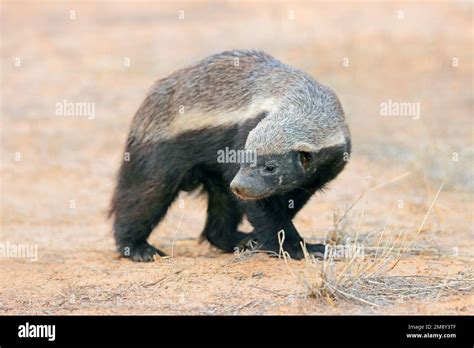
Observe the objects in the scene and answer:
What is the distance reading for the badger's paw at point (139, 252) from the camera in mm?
8969

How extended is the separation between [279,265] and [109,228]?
3865 mm

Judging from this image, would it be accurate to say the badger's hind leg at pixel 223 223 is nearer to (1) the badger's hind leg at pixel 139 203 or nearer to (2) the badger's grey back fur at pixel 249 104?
(1) the badger's hind leg at pixel 139 203

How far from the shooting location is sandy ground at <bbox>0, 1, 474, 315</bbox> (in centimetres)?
760

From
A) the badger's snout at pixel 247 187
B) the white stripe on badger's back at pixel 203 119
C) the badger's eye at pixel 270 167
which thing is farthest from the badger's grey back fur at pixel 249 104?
the badger's snout at pixel 247 187

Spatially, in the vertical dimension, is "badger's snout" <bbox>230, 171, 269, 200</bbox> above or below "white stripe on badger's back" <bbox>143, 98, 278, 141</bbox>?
below

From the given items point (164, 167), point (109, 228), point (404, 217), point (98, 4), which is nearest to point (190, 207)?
point (109, 228)

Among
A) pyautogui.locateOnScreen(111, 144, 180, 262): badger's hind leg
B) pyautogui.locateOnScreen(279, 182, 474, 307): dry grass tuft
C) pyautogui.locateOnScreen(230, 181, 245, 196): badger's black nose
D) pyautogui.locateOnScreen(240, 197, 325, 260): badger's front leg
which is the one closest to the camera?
pyautogui.locateOnScreen(279, 182, 474, 307): dry grass tuft

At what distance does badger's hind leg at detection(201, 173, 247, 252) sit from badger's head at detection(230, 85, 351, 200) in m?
1.50

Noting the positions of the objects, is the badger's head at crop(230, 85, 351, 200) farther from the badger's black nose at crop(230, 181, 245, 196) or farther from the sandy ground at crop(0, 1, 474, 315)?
the sandy ground at crop(0, 1, 474, 315)

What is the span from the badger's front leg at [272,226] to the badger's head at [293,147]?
1.15 feet

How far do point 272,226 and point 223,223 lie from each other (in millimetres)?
1280

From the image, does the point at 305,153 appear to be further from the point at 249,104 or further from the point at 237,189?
the point at 249,104

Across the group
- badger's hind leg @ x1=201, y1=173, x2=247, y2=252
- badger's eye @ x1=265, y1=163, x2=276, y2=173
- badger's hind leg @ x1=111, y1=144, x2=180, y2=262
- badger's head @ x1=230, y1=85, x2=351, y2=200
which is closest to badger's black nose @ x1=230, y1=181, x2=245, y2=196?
badger's head @ x1=230, y1=85, x2=351, y2=200

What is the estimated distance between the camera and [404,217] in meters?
11.0
